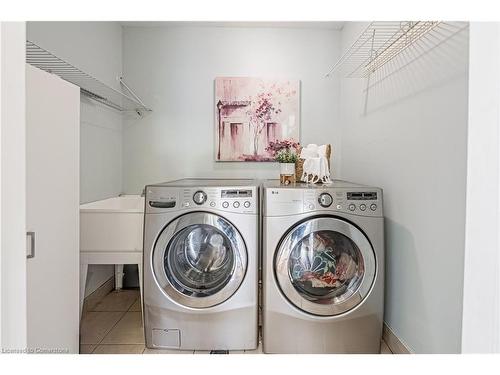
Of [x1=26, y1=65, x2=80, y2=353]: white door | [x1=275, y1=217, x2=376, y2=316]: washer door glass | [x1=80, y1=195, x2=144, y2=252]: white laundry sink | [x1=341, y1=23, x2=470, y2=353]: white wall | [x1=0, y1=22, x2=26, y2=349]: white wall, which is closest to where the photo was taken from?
[x1=0, y1=22, x2=26, y2=349]: white wall

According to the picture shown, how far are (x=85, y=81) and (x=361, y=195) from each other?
1.83 m

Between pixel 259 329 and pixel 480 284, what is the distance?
176 cm

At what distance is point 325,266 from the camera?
6.89 feet

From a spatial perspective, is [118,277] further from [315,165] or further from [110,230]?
[315,165]

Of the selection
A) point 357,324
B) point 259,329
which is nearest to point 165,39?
point 259,329

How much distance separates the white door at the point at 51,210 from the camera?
53.5 inches

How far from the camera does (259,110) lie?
336 cm

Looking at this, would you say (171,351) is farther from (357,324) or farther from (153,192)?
(357,324)

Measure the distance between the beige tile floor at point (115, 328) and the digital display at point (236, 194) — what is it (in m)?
0.87

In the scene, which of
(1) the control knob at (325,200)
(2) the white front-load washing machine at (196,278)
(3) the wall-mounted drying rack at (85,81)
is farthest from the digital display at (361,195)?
(3) the wall-mounted drying rack at (85,81)

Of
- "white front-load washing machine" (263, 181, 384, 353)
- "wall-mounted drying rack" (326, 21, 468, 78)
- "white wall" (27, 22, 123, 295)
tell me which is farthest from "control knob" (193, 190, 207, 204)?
"wall-mounted drying rack" (326, 21, 468, 78)

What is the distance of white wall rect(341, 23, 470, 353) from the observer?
60.7 inches

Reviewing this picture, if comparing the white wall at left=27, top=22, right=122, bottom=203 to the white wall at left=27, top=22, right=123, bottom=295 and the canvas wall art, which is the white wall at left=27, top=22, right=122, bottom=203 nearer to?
the white wall at left=27, top=22, right=123, bottom=295

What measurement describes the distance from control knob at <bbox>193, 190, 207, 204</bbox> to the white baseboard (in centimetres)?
128
